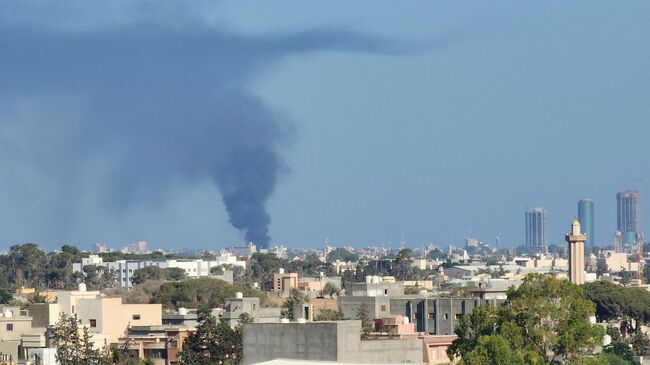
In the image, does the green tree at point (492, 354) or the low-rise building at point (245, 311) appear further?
the low-rise building at point (245, 311)

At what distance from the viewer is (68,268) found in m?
193

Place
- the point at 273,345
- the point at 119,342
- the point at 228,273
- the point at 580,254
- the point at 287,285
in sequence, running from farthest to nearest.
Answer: the point at 228,273, the point at 287,285, the point at 580,254, the point at 119,342, the point at 273,345

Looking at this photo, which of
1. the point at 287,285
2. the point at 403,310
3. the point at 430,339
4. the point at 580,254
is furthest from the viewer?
the point at 287,285

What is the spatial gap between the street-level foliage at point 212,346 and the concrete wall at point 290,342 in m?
14.2

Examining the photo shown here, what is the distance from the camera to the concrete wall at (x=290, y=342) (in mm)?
60469

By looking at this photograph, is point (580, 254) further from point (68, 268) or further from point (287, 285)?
point (68, 268)

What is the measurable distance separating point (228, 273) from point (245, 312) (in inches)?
3653

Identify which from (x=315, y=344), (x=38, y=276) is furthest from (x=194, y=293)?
(x=315, y=344)

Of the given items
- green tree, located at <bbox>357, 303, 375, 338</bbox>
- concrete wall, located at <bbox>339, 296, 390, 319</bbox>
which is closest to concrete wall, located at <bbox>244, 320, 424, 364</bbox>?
green tree, located at <bbox>357, 303, 375, 338</bbox>

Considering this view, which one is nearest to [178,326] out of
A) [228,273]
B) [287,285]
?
[287,285]

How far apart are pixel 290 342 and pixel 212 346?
17929 millimetres

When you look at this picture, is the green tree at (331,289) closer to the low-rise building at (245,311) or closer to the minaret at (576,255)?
the minaret at (576,255)

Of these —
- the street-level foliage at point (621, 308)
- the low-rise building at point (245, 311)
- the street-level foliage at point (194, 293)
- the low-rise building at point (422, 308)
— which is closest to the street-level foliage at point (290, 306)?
the low-rise building at point (245, 311)

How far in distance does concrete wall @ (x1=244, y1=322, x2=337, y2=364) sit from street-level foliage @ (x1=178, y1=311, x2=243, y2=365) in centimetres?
1417
